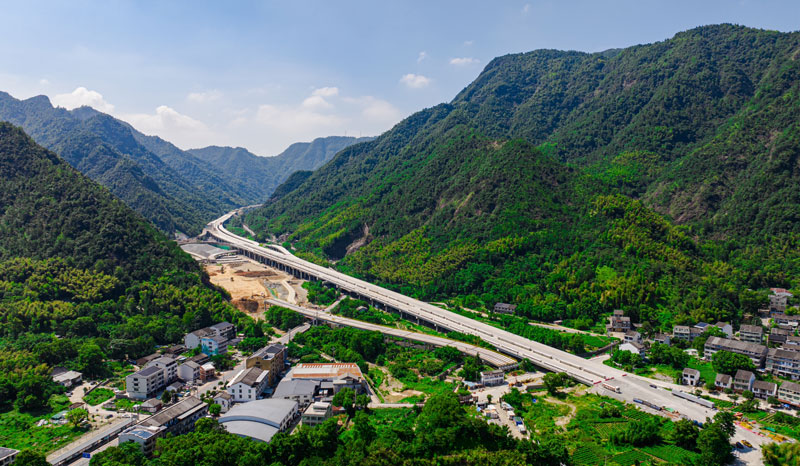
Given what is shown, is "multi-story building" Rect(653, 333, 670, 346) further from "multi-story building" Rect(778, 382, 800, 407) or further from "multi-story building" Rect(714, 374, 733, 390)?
"multi-story building" Rect(778, 382, 800, 407)

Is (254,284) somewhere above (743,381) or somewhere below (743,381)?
below

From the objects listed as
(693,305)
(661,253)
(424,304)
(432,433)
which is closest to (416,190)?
(424,304)

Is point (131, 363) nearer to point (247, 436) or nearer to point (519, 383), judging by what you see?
point (247, 436)

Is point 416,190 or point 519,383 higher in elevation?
point 416,190

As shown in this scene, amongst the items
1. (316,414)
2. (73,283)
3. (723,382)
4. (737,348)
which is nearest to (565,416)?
(723,382)

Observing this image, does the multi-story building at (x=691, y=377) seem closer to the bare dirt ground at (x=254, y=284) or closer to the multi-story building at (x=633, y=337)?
the multi-story building at (x=633, y=337)

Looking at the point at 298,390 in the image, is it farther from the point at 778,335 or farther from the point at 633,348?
the point at 778,335

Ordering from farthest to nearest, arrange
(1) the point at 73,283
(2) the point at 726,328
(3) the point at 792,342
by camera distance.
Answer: (1) the point at 73,283 < (2) the point at 726,328 < (3) the point at 792,342
